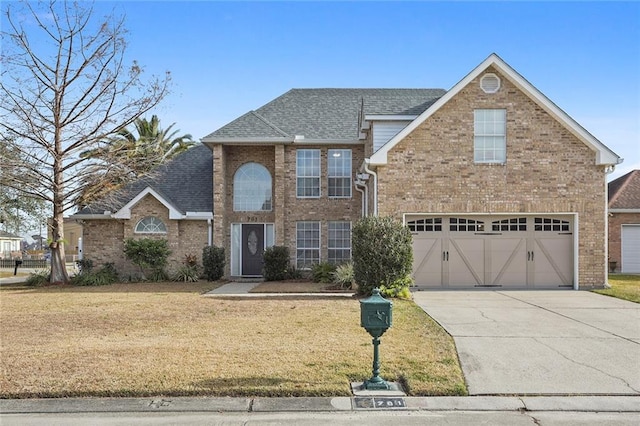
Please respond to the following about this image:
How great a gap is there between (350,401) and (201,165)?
747 inches

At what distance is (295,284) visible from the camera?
19.0 m

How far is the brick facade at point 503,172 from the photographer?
655 inches

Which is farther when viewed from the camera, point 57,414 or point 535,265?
point 535,265

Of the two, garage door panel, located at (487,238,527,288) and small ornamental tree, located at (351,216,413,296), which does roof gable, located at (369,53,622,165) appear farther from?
garage door panel, located at (487,238,527,288)

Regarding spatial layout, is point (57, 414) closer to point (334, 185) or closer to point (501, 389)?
point (501, 389)

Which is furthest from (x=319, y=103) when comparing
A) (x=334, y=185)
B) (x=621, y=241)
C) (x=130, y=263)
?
(x=621, y=241)

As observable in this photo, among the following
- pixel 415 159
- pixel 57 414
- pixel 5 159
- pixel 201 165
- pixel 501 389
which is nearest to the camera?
pixel 57 414

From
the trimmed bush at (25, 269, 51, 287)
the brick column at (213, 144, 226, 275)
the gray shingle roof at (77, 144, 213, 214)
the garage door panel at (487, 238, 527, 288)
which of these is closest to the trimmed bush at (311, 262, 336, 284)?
the brick column at (213, 144, 226, 275)

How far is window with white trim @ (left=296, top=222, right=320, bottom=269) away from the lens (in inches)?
855

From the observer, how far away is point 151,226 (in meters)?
21.1

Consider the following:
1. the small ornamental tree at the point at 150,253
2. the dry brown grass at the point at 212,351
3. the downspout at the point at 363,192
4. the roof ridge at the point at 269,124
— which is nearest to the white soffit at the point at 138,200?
the small ornamental tree at the point at 150,253

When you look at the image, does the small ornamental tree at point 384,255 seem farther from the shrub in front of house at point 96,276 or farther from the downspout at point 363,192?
the shrub in front of house at point 96,276

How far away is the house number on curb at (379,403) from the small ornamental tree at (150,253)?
15714 mm

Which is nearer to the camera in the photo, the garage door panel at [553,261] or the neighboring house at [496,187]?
the neighboring house at [496,187]
